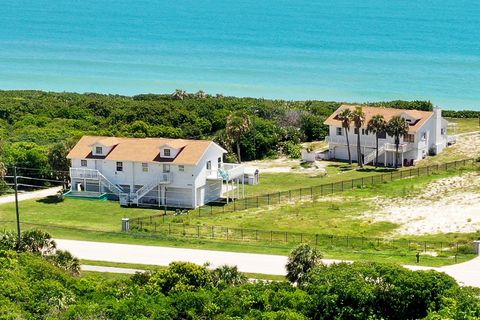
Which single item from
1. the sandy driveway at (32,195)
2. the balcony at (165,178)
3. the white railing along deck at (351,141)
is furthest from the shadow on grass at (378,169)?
the sandy driveway at (32,195)

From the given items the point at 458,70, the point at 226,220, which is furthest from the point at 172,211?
the point at 458,70

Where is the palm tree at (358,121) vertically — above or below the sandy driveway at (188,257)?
above

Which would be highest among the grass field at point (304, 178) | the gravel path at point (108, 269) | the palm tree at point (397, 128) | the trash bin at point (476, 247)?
the palm tree at point (397, 128)

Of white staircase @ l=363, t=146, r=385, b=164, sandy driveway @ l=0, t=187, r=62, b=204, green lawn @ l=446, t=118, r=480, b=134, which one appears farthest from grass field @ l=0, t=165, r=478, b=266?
green lawn @ l=446, t=118, r=480, b=134

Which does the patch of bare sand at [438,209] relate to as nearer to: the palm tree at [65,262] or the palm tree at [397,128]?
the palm tree at [397,128]

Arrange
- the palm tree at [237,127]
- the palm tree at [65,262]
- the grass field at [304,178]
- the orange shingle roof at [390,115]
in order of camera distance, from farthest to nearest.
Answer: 1. the orange shingle roof at [390,115]
2. the palm tree at [237,127]
3. the grass field at [304,178]
4. the palm tree at [65,262]

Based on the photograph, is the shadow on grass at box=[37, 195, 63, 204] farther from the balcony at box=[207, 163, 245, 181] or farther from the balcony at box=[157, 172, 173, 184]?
the balcony at box=[207, 163, 245, 181]

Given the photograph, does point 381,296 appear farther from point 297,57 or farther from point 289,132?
point 297,57
